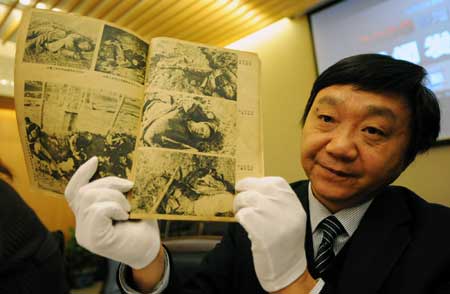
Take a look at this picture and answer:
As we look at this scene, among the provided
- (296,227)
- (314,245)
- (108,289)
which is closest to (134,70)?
(296,227)

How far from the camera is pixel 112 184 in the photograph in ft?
1.82

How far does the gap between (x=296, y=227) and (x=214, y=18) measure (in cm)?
205

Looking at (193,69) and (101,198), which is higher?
(193,69)

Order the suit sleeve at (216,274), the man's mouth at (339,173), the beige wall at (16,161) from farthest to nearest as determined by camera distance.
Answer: the beige wall at (16,161) < the suit sleeve at (216,274) < the man's mouth at (339,173)

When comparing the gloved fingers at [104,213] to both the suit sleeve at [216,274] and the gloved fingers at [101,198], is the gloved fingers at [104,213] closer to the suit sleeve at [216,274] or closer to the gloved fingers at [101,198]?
the gloved fingers at [101,198]

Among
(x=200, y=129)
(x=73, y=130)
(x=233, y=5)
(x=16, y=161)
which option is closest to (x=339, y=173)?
(x=200, y=129)

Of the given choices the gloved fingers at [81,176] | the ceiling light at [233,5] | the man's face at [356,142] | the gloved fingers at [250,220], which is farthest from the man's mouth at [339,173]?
the ceiling light at [233,5]

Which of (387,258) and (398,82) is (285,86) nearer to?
(398,82)

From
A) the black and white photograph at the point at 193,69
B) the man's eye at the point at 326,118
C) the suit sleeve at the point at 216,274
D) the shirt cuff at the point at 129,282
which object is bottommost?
the suit sleeve at the point at 216,274

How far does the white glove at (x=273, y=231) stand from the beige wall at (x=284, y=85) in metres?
1.73

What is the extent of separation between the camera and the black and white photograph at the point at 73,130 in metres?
0.56

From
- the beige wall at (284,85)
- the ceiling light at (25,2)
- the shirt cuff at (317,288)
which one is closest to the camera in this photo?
the shirt cuff at (317,288)

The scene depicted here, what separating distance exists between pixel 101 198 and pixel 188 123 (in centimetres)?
22

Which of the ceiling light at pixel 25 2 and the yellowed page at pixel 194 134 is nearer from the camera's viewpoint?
the yellowed page at pixel 194 134
